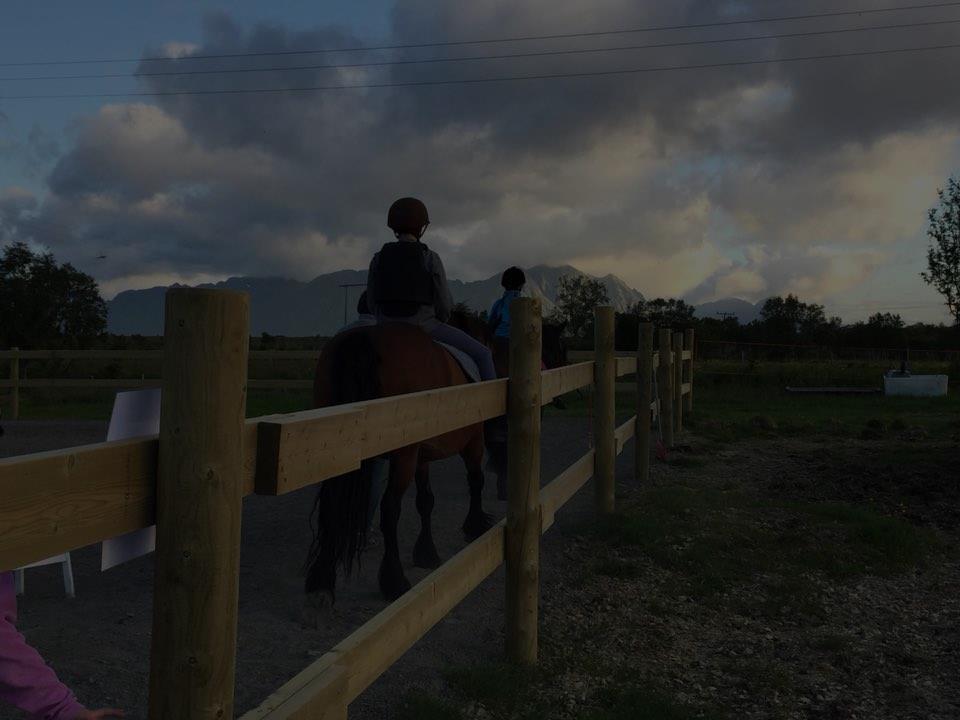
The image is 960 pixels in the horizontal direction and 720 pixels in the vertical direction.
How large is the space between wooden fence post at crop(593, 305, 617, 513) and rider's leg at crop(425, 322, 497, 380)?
106 centimetres

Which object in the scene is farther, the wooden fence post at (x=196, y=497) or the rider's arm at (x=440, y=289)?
the rider's arm at (x=440, y=289)

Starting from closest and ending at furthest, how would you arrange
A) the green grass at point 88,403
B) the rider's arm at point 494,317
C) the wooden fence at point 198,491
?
the wooden fence at point 198,491, the rider's arm at point 494,317, the green grass at point 88,403

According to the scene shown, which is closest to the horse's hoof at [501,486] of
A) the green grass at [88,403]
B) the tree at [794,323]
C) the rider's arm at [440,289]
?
the rider's arm at [440,289]

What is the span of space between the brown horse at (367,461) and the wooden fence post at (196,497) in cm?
243

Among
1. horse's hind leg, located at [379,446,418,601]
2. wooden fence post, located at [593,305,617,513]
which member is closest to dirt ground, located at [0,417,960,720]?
horse's hind leg, located at [379,446,418,601]

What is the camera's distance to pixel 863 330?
50844 mm

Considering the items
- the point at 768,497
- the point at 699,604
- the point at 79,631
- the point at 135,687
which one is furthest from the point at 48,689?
the point at 768,497

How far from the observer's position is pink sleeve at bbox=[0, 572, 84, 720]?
6.01ft

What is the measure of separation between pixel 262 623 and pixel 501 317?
162 inches

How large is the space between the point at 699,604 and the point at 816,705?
1.26 meters

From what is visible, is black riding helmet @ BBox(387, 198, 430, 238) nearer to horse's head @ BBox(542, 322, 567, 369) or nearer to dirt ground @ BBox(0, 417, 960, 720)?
dirt ground @ BBox(0, 417, 960, 720)

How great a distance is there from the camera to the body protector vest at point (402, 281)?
4.57 meters

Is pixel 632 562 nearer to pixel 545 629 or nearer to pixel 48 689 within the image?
pixel 545 629

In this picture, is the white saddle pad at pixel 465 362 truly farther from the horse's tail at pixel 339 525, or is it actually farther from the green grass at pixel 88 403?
the green grass at pixel 88 403
